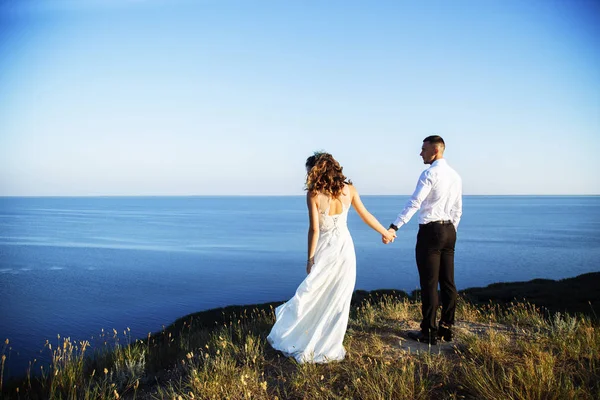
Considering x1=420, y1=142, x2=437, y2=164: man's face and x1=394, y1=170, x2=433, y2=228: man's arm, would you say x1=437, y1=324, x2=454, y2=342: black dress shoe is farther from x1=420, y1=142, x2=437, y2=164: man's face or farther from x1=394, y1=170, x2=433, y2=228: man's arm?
x1=420, y1=142, x2=437, y2=164: man's face

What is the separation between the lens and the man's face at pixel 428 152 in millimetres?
5648

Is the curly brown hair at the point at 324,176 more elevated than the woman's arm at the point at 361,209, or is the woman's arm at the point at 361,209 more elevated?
the curly brown hair at the point at 324,176

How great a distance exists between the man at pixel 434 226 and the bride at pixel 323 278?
85 centimetres

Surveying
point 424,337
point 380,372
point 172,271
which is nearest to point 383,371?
point 380,372

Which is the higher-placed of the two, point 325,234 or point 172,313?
point 325,234

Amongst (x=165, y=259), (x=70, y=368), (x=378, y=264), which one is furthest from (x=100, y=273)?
(x=70, y=368)

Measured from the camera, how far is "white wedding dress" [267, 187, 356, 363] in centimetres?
515

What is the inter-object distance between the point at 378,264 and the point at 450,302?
3180 centimetres

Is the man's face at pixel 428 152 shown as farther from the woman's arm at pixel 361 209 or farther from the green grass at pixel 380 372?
the green grass at pixel 380 372

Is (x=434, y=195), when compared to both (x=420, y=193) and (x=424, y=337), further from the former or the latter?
(x=424, y=337)

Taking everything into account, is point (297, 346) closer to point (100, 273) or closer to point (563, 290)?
point (563, 290)

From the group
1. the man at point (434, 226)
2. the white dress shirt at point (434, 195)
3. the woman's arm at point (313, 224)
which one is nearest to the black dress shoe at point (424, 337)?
the man at point (434, 226)

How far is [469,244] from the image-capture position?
49969 mm

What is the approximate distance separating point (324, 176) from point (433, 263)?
191 centimetres
